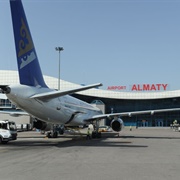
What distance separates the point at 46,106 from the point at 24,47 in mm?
4583

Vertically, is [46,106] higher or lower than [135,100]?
lower

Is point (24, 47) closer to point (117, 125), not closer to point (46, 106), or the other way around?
point (46, 106)

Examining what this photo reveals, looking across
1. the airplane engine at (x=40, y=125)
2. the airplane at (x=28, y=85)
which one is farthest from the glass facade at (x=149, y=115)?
the airplane at (x=28, y=85)

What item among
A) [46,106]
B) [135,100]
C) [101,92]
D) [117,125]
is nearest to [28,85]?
[46,106]

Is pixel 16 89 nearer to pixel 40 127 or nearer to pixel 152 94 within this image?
pixel 40 127

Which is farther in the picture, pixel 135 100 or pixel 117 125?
pixel 135 100

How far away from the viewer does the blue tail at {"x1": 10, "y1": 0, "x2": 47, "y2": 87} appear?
66.4ft

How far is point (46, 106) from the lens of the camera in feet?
69.9

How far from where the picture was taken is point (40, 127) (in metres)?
27.4

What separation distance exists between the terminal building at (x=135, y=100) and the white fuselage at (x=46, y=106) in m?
62.0

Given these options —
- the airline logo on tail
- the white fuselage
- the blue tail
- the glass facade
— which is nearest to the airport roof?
the glass facade

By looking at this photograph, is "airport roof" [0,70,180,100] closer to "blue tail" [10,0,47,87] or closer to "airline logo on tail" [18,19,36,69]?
"blue tail" [10,0,47,87]

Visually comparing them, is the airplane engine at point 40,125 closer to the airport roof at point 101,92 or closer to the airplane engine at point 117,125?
the airplane engine at point 117,125

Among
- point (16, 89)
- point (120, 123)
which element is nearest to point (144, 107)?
point (120, 123)
